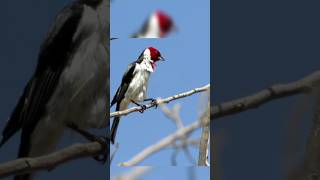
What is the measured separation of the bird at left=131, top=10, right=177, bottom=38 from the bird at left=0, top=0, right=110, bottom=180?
0.36ft

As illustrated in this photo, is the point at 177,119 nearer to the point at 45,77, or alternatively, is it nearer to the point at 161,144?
the point at 161,144

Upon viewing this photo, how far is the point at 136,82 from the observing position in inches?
72.7

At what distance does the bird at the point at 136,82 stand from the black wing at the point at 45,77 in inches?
7.1

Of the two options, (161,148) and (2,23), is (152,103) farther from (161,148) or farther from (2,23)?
(2,23)

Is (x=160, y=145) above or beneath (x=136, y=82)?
beneath

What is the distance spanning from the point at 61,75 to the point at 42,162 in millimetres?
278

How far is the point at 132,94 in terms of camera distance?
1852 mm

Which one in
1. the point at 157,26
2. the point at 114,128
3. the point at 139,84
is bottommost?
the point at 114,128
